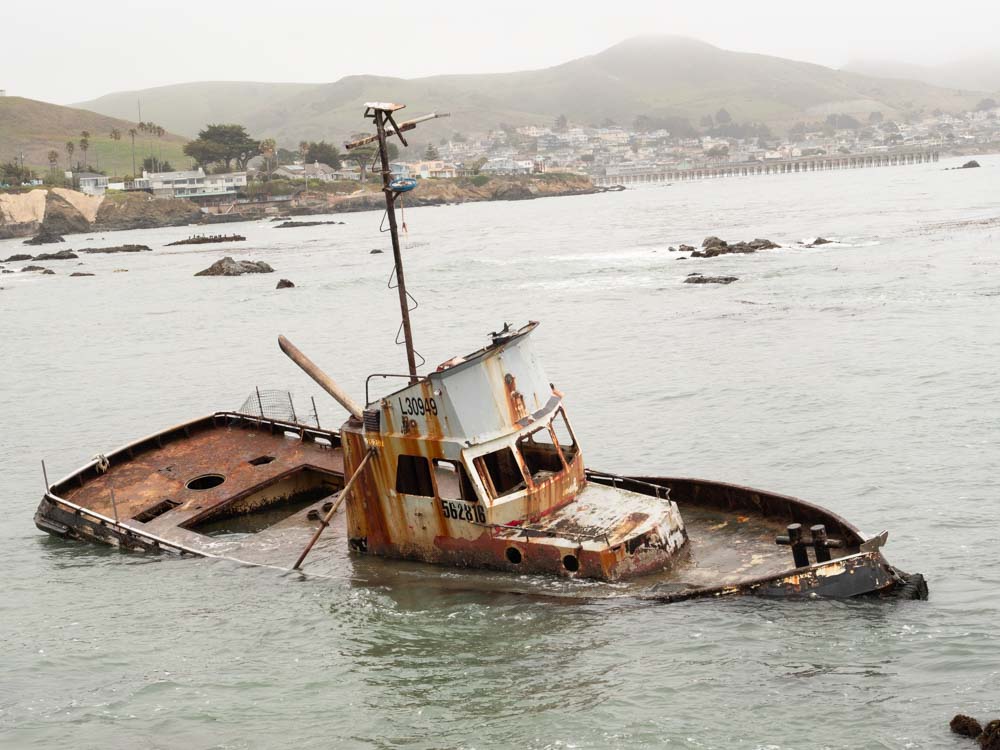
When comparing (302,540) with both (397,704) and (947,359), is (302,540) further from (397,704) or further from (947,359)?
(947,359)

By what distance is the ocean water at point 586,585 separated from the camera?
44.7 feet

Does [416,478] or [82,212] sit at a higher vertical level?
[82,212]

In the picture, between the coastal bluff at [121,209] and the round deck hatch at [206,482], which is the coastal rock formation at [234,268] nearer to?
the round deck hatch at [206,482]

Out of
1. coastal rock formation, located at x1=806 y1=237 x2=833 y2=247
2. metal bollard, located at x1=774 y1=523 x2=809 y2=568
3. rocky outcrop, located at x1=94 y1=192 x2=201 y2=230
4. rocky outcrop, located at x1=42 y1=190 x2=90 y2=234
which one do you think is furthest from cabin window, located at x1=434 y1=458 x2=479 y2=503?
rocky outcrop, located at x1=94 y1=192 x2=201 y2=230

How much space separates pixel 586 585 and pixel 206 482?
10.6 m

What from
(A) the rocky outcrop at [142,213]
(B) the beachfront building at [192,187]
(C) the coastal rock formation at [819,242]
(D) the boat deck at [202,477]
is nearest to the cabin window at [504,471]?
(D) the boat deck at [202,477]

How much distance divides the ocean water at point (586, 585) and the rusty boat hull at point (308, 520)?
0.35m

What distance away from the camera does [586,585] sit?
15.9 metres

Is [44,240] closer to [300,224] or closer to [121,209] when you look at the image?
[121,209]

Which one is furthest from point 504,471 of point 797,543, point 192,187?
point 192,187

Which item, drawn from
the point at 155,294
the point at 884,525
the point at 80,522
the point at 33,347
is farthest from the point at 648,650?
the point at 155,294

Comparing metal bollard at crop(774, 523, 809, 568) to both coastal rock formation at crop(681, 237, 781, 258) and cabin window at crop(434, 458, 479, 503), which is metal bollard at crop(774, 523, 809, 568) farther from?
coastal rock formation at crop(681, 237, 781, 258)

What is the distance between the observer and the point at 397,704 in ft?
46.7

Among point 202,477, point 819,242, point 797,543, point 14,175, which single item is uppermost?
point 14,175
